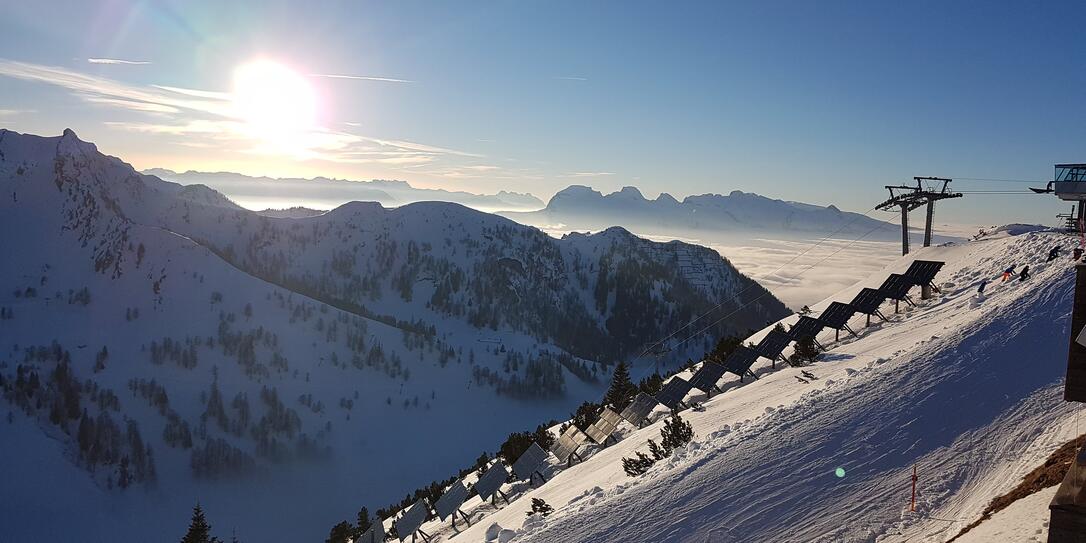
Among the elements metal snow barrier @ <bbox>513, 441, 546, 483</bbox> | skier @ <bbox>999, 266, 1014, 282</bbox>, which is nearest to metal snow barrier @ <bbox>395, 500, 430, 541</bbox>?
metal snow barrier @ <bbox>513, 441, 546, 483</bbox>

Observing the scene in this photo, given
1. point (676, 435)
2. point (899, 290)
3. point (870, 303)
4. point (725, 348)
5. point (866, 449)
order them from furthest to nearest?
point (725, 348) < point (870, 303) < point (899, 290) < point (676, 435) < point (866, 449)

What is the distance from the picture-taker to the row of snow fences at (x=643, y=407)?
28156 mm

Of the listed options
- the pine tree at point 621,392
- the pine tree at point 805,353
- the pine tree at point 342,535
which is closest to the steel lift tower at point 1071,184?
the pine tree at point 805,353

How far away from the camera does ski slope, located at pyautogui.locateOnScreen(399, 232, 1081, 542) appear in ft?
44.4

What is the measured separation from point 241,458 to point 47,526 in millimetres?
23128

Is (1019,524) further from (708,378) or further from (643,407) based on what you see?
(643,407)

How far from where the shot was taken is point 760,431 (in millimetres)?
17609

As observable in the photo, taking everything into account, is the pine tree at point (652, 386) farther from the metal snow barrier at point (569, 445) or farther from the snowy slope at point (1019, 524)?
the snowy slope at point (1019, 524)

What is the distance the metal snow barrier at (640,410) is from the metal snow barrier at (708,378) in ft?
7.85

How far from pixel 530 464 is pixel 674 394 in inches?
319

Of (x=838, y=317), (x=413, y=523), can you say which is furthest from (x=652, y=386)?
(x=413, y=523)

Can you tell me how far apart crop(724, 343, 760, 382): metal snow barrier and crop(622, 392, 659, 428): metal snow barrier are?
433 cm

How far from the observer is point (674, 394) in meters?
28.8

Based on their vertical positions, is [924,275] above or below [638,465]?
above
